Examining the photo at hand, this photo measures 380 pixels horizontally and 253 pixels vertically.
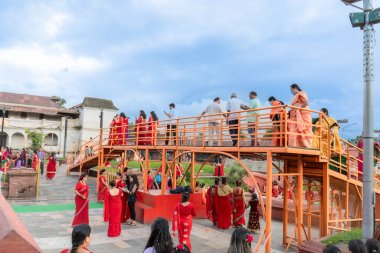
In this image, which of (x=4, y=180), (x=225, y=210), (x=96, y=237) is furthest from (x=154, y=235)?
(x=4, y=180)

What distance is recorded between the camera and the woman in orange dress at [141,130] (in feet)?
44.3

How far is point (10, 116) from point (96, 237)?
35118 mm

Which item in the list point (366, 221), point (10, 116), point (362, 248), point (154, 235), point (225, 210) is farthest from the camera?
point (10, 116)

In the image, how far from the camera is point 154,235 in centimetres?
417

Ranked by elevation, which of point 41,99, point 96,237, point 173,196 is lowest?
point 96,237

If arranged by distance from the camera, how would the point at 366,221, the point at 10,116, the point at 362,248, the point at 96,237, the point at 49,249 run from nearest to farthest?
the point at 362,248 → the point at 366,221 → the point at 49,249 → the point at 96,237 → the point at 10,116

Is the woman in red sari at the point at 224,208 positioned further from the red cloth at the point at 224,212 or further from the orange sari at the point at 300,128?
the orange sari at the point at 300,128

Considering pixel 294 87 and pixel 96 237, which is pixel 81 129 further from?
pixel 294 87

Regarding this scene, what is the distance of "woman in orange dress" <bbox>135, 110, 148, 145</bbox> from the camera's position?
13508 mm

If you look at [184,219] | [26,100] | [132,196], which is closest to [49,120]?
[26,100]

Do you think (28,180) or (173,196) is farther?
(28,180)

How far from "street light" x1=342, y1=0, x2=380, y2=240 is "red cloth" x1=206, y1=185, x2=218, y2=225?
675cm

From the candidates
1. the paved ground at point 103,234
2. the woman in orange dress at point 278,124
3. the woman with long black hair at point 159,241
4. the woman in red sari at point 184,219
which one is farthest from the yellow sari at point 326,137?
the woman with long black hair at point 159,241

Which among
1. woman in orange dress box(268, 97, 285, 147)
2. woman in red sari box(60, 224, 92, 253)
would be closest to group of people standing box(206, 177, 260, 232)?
woman in orange dress box(268, 97, 285, 147)
